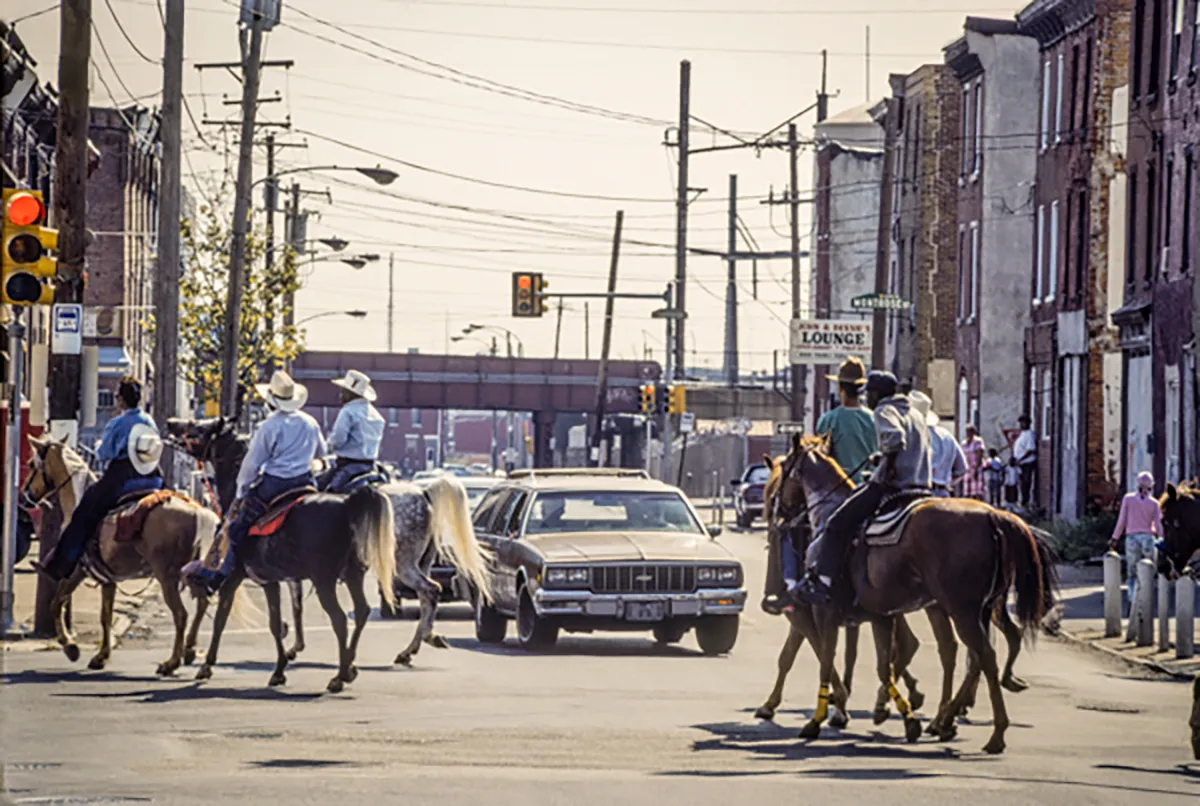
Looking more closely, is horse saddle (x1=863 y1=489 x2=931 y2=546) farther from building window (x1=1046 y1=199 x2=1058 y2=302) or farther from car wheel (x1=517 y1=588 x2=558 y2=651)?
building window (x1=1046 y1=199 x2=1058 y2=302)

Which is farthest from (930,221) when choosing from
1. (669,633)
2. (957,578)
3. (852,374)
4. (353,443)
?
(957,578)

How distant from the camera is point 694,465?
362ft

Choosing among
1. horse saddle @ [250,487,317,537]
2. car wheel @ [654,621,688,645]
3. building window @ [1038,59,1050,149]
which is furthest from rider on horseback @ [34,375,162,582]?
building window @ [1038,59,1050,149]

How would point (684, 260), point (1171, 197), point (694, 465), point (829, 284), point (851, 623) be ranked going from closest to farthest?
point (851, 623), point (1171, 197), point (684, 260), point (829, 284), point (694, 465)

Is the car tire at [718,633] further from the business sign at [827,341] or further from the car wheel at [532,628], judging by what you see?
→ the business sign at [827,341]

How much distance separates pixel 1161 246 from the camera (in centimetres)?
4319

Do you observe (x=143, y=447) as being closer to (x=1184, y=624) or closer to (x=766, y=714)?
(x=766, y=714)

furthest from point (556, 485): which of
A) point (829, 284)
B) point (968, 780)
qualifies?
point (829, 284)

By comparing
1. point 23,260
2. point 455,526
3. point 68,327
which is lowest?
point 455,526

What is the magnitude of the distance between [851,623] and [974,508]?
1.60 meters

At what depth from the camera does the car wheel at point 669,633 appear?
2314 centimetres

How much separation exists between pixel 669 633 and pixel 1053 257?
3166 centimetres

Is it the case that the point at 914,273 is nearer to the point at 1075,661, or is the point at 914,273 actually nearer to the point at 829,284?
the point at 829,284

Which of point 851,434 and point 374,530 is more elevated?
point 851,434
